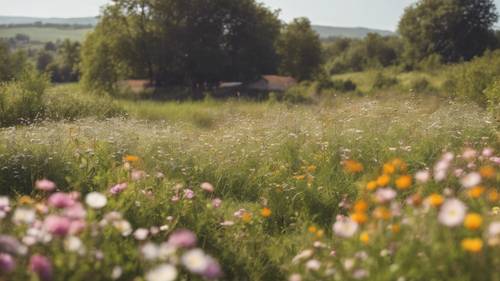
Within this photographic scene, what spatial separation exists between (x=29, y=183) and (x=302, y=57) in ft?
98.4

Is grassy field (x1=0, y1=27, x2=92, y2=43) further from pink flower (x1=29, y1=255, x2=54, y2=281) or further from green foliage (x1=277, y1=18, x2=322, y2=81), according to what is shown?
pink flower (x1=29, y1=255, x2=54, y2=281)

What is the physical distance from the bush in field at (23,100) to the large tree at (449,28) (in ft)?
117

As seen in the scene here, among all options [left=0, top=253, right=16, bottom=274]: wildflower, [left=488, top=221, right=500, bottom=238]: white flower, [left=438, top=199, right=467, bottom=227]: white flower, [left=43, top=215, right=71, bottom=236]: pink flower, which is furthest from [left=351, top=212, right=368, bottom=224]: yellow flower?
[left=0, top=253, right=16, bottom=274]: wildflower

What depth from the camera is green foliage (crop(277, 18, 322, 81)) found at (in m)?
33.5

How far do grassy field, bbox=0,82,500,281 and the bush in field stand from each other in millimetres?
5314

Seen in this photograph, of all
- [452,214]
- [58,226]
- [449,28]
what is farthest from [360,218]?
[449,28]

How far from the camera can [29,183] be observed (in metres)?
5.15

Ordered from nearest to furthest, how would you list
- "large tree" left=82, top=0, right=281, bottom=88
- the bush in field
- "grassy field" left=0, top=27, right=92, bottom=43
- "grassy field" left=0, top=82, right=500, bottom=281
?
"grassy field" left=0, top=82, right=500, bottom=281 < the bush in field < "large tree" left=82, top=0, right=281, bottom=88 < "grassy field" left=0, top=27, right=92, bottom=43

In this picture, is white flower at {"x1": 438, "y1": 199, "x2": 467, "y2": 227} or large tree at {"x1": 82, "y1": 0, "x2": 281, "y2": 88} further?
large tree at {"x1": 82, "y1": 0, "x2": 281, "y2": 88}

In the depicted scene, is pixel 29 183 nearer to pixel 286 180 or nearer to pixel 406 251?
pixel 286 180

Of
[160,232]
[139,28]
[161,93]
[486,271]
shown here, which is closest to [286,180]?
[160,232]

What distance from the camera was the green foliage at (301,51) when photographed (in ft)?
110

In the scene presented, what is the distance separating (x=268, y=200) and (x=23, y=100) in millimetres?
9835

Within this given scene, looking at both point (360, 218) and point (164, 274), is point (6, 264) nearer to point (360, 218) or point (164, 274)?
point (164, 274)
